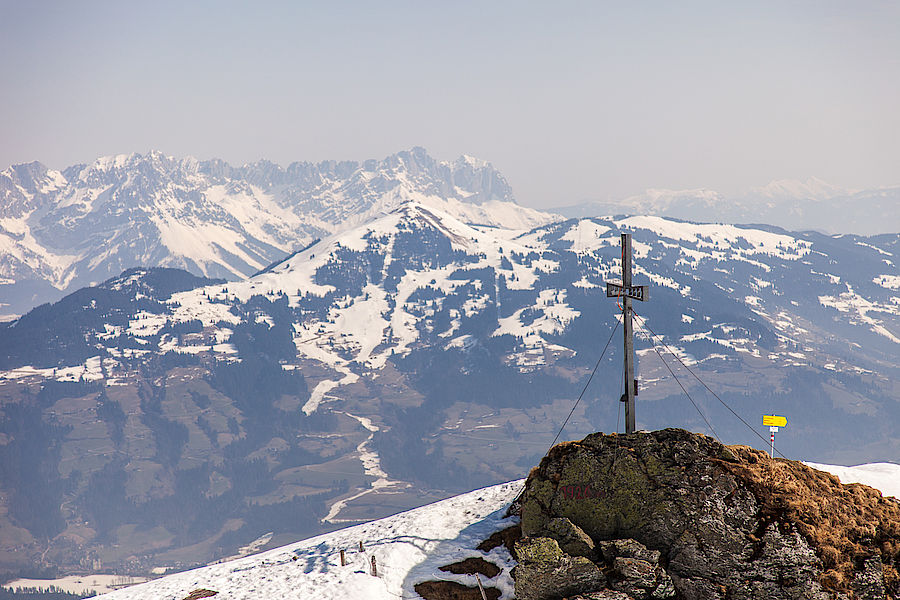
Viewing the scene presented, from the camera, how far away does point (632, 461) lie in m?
32.7

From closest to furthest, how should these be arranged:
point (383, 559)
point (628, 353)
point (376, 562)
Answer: point (376, 562) → point (383, 559) → point (628, 353)

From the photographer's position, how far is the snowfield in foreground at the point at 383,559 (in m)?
36.2

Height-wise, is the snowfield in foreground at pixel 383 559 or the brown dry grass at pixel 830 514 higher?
the brown dry grass at pixel 830 514

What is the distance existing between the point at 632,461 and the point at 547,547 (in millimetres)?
5921

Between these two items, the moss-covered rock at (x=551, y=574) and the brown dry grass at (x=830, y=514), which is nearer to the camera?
the brown dry grass at (x=830, y=514)

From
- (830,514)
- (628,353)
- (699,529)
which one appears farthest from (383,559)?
(830,514)

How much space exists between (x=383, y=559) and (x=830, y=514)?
74.4 feet

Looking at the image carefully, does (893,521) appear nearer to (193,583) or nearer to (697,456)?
(697,456)

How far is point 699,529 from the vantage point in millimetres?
29719

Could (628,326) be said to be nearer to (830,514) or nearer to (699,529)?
(699,529)

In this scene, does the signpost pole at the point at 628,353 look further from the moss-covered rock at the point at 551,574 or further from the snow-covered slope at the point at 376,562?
the moss-covered rock at the point at 551,574

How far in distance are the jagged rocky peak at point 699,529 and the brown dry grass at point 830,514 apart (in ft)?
0.17

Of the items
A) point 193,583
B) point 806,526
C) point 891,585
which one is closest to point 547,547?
point 806,526

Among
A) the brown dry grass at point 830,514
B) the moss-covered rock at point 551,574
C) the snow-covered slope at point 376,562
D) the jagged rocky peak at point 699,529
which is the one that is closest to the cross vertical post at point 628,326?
the jagged rocky peak at point 699,529
